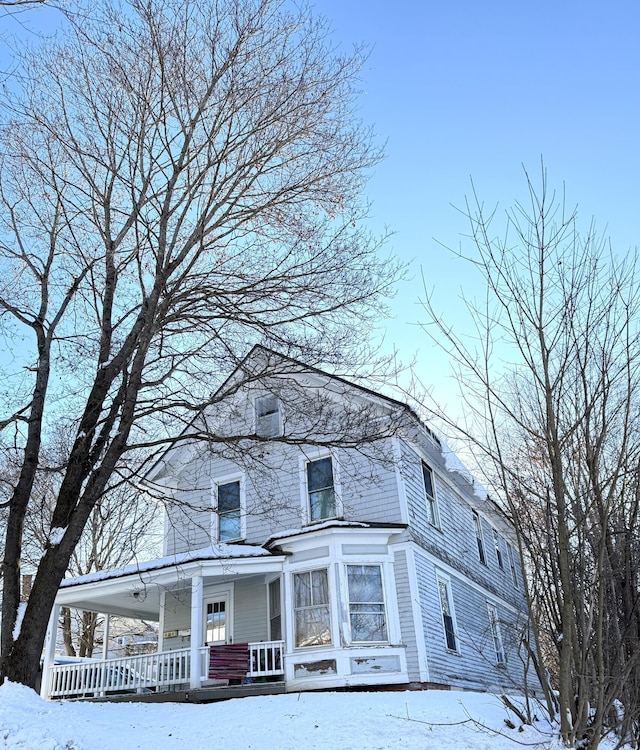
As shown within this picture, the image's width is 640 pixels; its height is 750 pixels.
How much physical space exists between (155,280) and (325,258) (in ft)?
8.14

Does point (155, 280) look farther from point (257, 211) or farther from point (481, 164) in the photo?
point (481, 164)

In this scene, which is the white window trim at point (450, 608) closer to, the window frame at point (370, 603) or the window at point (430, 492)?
the window at point (430, 492)

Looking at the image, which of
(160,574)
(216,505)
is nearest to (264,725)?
(160,574)

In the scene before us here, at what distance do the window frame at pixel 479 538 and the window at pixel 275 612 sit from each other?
7156mm

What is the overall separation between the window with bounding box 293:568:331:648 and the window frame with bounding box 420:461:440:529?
341 cm

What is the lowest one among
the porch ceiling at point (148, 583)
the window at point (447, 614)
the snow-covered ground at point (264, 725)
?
the snow-covered ground at point (264, 725)

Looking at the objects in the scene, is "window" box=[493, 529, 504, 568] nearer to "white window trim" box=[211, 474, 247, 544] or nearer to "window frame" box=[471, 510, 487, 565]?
"window frame" box=[471, 510, 487, 565]

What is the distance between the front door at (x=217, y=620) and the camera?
15375 mm

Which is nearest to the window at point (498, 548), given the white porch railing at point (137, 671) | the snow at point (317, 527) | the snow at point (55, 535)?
the snow at point (317, 527)

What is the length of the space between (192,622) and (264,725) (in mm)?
4459

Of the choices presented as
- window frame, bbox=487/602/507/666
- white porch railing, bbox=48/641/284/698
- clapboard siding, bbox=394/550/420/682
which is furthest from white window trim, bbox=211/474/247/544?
window frame, bbox=487/602/507/666

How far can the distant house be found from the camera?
504 inches

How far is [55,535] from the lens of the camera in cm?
826

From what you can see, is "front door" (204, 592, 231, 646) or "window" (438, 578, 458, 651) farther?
"front door" (204, 592, 231, 646)
